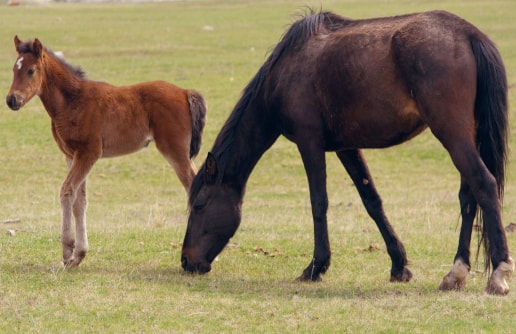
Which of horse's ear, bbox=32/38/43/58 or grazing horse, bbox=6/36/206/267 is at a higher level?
horse's ear, bbox=32/38/43/58

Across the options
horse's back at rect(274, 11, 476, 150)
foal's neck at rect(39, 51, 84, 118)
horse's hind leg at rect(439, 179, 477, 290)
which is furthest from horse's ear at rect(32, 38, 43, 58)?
horse's hind leg at rect(439, 179, 477, 290)

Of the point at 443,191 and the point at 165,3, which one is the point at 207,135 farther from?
the point at 165,3

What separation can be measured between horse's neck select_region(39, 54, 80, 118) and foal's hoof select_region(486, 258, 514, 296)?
5211 mm

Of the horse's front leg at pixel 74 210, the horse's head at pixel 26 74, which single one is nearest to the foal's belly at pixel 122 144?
the horse's front leg at pixel 74 210

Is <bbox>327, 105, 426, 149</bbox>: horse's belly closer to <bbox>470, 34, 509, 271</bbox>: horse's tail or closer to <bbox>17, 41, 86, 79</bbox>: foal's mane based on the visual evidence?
<bbox>470, 34, 509, 271</bbox>: horse's tail

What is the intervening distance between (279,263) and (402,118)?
8.26ft

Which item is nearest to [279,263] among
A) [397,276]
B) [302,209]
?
[397,276]

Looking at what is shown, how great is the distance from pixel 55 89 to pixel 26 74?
1.57 feet

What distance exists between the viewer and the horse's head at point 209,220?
9.39 metres

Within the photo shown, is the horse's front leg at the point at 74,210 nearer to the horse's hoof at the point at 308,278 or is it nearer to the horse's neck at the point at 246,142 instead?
the horse's neck at the point at 246,142

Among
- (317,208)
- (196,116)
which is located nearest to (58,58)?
(196,116)

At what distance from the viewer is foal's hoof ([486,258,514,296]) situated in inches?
305

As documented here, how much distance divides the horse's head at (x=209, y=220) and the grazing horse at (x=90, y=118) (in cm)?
125

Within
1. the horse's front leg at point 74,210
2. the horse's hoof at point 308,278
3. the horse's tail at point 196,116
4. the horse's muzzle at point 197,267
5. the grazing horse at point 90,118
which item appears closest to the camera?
the horse's hoof at point 308,278
